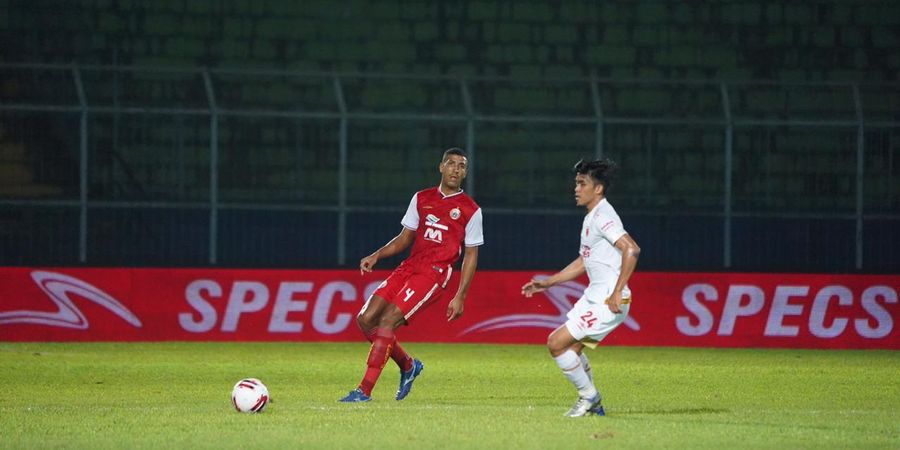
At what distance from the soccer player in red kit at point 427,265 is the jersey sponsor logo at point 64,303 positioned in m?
5.92

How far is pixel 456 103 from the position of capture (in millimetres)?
20906

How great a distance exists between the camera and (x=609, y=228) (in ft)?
30.2

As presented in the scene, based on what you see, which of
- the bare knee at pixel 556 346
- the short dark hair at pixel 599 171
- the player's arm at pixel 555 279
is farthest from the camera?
the player's arm at pixel 555 279

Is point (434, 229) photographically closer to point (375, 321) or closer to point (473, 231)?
point (473, 231)

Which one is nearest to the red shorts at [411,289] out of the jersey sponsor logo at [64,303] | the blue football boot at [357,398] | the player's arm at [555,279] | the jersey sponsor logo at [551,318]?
the blue football boot at [357,398]

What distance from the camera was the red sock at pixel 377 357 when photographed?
34.0ft

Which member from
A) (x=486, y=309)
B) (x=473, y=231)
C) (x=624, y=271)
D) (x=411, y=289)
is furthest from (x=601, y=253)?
(x=486, y=309)

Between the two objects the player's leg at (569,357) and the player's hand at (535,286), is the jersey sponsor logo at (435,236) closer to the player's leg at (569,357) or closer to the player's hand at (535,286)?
the player's hand at (535,286)

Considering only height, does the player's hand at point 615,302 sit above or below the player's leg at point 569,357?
above

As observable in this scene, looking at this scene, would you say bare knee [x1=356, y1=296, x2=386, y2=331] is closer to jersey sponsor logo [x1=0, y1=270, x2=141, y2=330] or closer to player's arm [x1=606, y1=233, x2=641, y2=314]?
player's arm [x1=606, y1=233, x2=641, y2=314]

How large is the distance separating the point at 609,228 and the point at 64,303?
8.57 meters

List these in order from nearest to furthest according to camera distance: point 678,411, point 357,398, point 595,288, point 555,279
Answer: point 595,288 < point 555,279 < point 678,411 < point 357,398

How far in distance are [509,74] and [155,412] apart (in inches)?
513

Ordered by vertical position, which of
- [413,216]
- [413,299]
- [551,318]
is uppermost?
[413,216]
